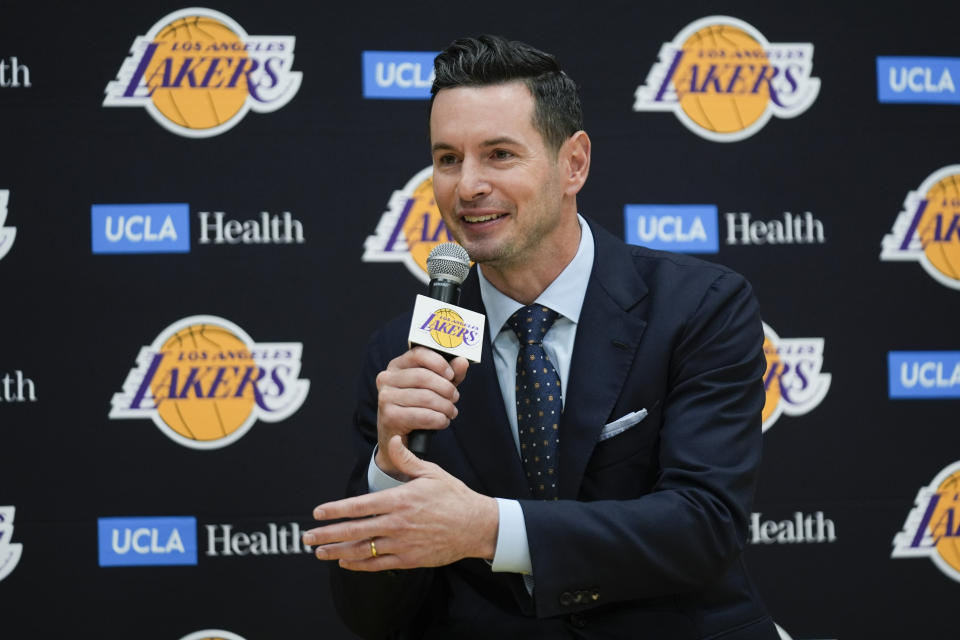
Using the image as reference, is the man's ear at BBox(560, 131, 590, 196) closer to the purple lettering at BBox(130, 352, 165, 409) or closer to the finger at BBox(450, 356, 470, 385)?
the finger at BBox(450, 356, 470, 385)

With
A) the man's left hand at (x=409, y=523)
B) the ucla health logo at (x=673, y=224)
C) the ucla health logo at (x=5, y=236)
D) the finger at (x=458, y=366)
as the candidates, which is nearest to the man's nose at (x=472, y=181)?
the finger at (x=458, y=366)

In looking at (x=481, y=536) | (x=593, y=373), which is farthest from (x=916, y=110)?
(x=481, y=536)

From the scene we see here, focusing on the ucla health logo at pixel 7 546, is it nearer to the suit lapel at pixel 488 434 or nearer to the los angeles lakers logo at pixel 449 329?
the suit lapel at pixel 488 434

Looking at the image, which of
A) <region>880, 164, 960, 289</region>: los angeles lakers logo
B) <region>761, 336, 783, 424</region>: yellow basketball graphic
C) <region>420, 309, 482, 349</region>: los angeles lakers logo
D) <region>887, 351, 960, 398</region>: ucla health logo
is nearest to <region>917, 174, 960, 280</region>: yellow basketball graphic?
<region>880, 164, 960, 289</region>: los angeles lakers logo

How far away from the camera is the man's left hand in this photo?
1266 millimetres

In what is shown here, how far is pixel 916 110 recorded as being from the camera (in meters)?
2.84

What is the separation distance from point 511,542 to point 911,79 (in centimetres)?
226

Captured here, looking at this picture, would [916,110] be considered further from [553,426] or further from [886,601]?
[553,426]

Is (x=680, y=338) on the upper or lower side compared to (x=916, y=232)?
lower

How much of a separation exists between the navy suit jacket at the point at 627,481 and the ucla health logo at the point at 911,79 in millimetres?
1593

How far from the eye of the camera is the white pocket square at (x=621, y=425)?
1.51 m

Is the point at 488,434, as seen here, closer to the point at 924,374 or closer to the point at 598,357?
the point at 598,357

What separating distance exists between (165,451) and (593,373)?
5.35 ft

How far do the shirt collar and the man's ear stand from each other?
10 cm
